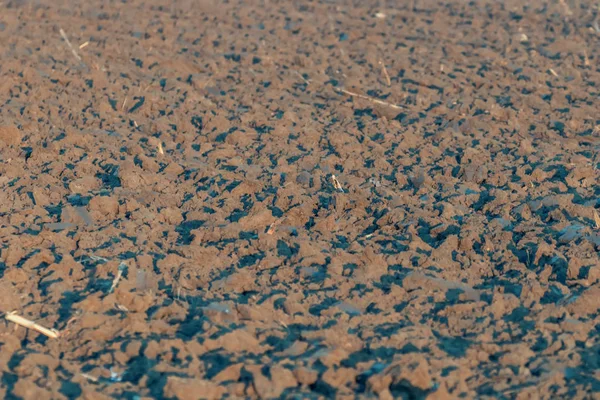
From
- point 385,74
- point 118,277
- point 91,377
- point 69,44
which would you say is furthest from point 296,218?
point 69,44

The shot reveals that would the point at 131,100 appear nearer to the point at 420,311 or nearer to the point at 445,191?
the point at 445,191

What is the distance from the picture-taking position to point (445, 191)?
20.5ft

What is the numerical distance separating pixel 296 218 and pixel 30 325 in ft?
6.18

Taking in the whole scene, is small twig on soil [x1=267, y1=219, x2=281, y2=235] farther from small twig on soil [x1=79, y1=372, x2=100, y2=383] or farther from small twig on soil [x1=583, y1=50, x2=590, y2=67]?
small twig on soil [x1=583, y1=50, x2=590, y2=67]

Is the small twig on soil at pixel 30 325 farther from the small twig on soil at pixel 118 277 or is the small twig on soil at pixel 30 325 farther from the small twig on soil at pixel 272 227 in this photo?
the small twig on soil at pixel 272 227

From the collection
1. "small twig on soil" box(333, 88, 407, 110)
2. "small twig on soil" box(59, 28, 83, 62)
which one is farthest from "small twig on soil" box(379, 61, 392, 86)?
"small twig on soil" box(59, 28, 83, 62)

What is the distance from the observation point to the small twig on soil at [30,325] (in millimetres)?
4324

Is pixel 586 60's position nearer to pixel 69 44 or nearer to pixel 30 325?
pixel 69 44

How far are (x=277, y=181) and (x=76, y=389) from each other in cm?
271

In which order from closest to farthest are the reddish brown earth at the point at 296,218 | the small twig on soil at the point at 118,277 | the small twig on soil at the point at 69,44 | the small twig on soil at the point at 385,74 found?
1. the reddish brown earth at the point at 296,218
2. the small twig on soil at the point at 118,277
3. the small twig on soil at the point at 385,74
4. the small twig on soil at the point at 69,44

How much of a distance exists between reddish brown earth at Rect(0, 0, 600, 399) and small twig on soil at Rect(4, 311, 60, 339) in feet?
0.11

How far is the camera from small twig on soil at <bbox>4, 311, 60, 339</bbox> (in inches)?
170

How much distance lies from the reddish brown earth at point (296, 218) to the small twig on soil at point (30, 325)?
0.11ft

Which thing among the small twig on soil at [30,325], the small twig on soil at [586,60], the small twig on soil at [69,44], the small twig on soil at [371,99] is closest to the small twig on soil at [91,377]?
the small twig on soil at [30,325]
